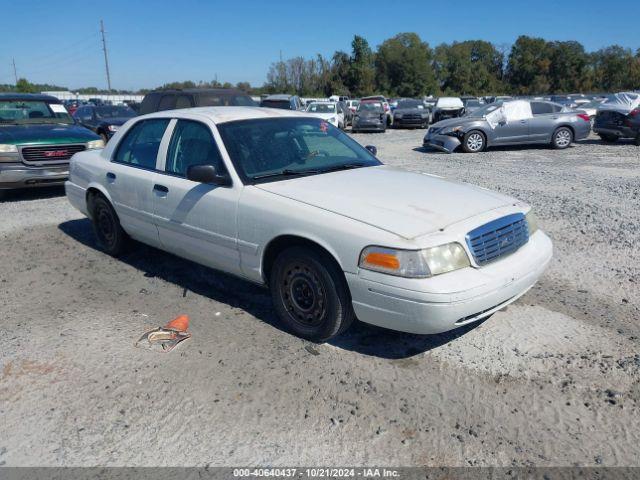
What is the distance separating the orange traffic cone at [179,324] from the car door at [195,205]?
0.50 meters

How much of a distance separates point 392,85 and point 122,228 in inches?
3379

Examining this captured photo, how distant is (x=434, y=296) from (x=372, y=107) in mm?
22263

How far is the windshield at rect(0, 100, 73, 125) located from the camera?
31.2 ft

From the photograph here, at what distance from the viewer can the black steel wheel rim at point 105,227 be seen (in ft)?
18.4

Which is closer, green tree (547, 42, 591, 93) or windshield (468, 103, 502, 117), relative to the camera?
windshield (468, 103, 502, 117)

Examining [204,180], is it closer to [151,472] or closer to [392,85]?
[151,472]

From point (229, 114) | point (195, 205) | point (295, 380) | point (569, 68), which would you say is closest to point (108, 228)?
point (195, 205)

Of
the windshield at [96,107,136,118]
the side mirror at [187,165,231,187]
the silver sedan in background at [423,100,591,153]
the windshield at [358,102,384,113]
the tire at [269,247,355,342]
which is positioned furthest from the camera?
the windshield at [358,102,384,113]

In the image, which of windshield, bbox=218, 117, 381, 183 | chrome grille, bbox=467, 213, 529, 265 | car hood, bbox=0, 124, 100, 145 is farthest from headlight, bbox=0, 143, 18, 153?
chrome grille, bbox=467, 213, 529, 265

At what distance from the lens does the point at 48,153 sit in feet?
28.6

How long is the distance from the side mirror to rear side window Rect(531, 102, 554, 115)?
44.5 ft

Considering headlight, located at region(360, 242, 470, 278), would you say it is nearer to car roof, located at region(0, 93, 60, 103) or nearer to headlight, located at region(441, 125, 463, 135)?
car roof, located at region(0, 93, 60, 103)

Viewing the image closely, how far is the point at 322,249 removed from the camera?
11.6ft

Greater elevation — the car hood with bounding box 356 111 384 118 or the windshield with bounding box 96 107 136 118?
the windshield with bounding box 96 107 136 118
